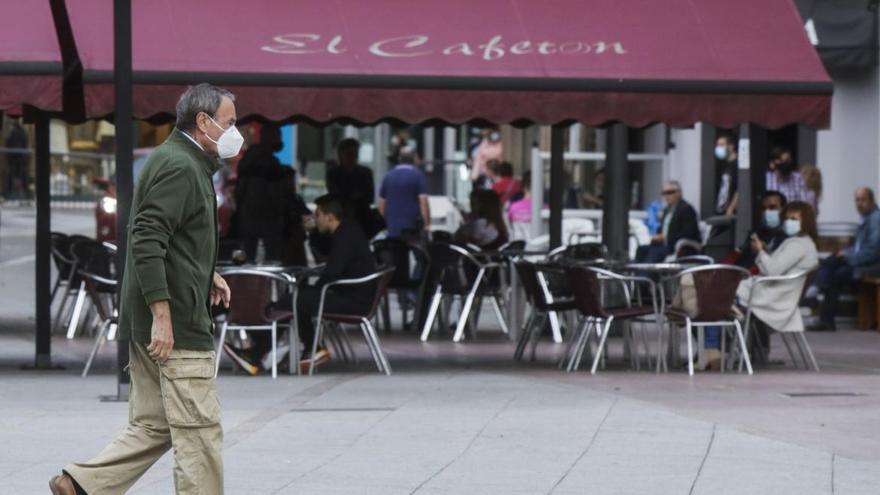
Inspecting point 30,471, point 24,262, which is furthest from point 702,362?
point 24,262

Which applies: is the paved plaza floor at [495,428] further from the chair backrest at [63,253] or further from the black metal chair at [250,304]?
the chair backrest at [63,253]

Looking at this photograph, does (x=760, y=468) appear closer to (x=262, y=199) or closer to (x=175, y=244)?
(x=175, y=244)

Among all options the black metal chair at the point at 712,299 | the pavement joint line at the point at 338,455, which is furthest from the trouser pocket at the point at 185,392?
the black metal chair at the point at 712,299

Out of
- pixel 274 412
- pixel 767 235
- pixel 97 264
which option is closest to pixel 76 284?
pixel 97 264

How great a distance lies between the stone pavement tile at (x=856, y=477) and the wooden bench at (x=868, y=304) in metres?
9.13

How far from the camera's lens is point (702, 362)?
14.0 metres

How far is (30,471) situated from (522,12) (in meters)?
6.26

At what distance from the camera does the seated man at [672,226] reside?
64.1 ft

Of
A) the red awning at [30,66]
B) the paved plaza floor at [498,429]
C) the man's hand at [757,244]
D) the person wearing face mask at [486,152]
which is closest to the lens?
the paved plaza floor at [498,429]

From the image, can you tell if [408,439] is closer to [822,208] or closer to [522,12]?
[522,12]

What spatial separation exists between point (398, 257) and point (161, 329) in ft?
35.0

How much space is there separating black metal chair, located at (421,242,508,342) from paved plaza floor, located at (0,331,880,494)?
76.5 inches

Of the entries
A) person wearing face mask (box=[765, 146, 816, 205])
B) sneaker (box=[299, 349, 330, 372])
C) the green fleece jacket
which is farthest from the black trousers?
person wearing face mask (box=[765, 146, 816, 205])

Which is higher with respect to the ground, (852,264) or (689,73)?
(689,73)
